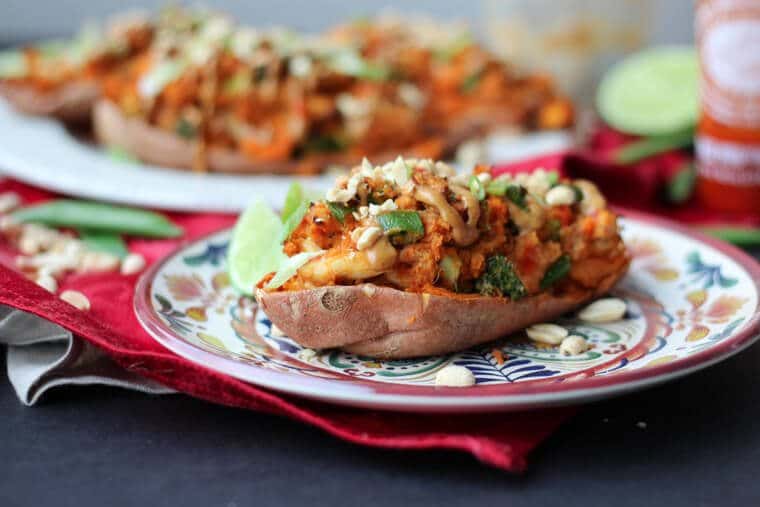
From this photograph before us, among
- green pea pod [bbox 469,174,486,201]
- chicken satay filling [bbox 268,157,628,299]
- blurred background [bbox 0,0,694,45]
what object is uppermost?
green pea pod [bbox 469,174,486,201]

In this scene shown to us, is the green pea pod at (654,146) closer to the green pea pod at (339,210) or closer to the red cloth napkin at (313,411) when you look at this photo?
the green pea pod at (339,210)

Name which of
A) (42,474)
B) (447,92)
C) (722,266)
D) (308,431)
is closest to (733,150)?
(722,266)

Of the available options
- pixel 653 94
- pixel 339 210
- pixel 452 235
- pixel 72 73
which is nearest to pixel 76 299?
pixel 339 210

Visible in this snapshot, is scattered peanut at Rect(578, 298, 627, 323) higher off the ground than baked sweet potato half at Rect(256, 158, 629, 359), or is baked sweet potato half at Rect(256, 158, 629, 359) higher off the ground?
baked sweet potato half at Rect(256, 158, 629, 359)

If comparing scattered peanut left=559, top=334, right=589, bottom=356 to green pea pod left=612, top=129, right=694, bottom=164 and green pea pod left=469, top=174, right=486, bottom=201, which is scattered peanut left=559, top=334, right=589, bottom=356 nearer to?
green pea pod left=469, top=174, right=486, bottom=201

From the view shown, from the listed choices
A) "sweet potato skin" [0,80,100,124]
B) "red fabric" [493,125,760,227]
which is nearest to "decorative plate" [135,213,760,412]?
"red fabric" [493,125,760,227]

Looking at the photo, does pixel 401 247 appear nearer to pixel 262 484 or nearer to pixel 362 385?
pixel 362 385

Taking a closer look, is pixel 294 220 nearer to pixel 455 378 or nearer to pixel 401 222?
pixel 401 222
